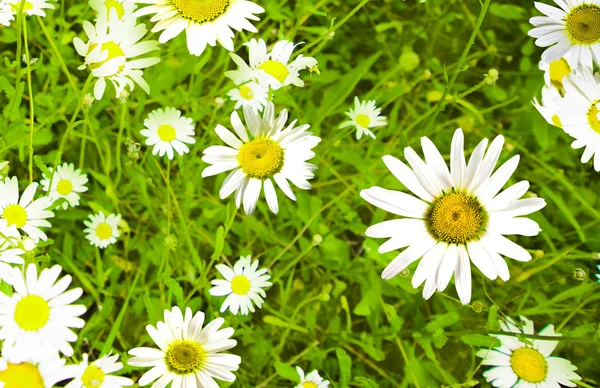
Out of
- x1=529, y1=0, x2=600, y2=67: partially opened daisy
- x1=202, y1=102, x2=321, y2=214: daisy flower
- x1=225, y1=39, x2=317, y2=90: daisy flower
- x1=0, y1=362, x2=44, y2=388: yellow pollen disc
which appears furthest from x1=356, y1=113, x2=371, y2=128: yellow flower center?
x1=0, y1=362, x2=44, y2=388: yellow pollen disc

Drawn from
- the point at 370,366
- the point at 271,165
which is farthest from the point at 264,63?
the point at 370,366

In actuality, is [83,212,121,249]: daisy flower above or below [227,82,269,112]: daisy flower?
below

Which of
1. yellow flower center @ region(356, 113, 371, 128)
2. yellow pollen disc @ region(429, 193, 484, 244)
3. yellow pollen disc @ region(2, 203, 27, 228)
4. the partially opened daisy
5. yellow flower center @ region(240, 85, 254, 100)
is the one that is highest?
the partially opened daisy

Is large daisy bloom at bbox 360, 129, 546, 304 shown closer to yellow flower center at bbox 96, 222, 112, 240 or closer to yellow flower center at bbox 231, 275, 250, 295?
yellow flower center at bbox 231, 275, 250, 295

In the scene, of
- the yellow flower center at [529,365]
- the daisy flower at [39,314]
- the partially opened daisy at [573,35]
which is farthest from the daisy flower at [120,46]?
the yellow flower center at [529,365]

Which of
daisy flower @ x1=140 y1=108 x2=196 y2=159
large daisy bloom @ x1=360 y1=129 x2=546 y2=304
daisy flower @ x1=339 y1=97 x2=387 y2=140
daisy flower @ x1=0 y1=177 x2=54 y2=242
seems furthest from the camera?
daisy flower @ x1=339 y1=97 x2=387 y2=140

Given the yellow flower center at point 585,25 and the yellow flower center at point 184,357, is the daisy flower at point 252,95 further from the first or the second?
the yellow flower center at point 585,25

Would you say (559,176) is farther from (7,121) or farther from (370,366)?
(7,121)

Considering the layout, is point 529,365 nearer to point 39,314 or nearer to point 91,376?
point 91,376
